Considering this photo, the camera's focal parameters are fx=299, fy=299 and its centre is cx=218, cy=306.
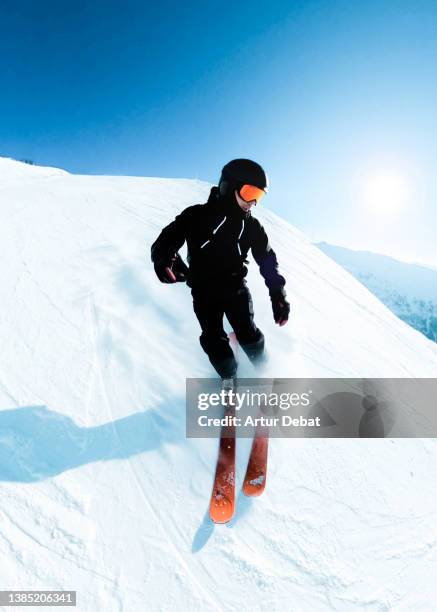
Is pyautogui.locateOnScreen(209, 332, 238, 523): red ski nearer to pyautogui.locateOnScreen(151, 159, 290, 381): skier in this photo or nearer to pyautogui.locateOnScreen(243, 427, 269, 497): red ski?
pyautogui.locateOnScreen(243, 427, 269, 497): red ski

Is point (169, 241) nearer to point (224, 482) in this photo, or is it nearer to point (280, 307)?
point (280, 307)

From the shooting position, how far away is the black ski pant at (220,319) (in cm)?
279

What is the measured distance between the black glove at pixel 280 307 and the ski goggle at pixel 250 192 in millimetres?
932

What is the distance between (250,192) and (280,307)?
3.68 feet

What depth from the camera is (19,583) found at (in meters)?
1.56

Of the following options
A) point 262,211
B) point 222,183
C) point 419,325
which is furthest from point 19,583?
point 419,325

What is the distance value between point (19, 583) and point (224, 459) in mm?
1387

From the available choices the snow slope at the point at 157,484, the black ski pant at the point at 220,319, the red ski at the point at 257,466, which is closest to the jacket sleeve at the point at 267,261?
the black ski pant at the point at 220,319

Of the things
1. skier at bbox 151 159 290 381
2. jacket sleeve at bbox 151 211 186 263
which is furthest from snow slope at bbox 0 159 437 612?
jacket sleeve at bbox 151 211 186 263

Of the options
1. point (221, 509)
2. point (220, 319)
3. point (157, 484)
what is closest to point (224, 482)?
point (221, 509)

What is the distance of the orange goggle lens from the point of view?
2.54 metres

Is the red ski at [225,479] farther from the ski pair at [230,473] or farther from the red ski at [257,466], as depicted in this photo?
the red ski at [257,466]

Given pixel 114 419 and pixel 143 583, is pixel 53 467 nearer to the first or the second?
pixel 114 419

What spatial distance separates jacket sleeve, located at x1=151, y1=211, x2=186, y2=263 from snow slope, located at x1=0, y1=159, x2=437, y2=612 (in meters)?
1.07
